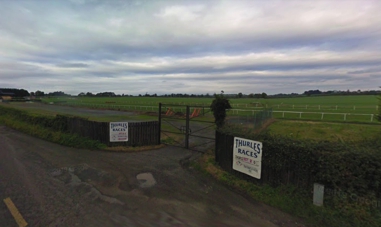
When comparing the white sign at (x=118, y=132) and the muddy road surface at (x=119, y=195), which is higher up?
the white sign at (x=118, y=132)

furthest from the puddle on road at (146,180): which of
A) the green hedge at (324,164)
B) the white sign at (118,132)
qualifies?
the white sign at (118,132)

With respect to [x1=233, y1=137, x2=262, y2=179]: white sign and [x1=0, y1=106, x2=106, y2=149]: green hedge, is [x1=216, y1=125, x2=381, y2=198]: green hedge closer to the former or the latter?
[x1=233, y1=137, x2=262, y2=179]: white sign

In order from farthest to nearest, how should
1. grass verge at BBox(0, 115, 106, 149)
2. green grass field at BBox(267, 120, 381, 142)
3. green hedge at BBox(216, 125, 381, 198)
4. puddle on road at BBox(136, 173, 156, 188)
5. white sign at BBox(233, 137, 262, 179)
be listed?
green grass field at BBox(267, 120, 381, 142) < grass verge at BBox(0, 115, 106, 149) < puddle on road at BBox(136, 173, 156, 188) < white sign at BBox(233, 137, 262, 179) < green hedge at BBox(216, 125, 381, 198)

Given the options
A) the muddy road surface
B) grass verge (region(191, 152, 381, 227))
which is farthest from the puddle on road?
grass verge (region(191, 152, 381, 227))

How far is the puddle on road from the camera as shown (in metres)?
5.88

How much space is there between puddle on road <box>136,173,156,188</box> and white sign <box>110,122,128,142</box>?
4.23 m

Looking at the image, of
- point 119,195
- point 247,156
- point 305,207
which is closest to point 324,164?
point 305,207

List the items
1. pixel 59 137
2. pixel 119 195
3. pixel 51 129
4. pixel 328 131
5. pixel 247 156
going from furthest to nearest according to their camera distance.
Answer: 1. pixel 328 131
2. pixel 51 129
3. pixel 59 137
4. pixel 247 156
5. pixel 119 195

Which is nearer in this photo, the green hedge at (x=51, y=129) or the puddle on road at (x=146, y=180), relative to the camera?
the puddle on road at (x=146, y=180)

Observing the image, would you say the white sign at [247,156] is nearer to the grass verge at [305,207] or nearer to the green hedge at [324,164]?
the green hedge at [324,164]

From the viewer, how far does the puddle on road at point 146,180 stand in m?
5.88

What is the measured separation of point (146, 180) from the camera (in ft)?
20.5

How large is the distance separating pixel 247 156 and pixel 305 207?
6.62 feet

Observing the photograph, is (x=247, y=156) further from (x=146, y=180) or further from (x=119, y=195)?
(x=119, y=195)
